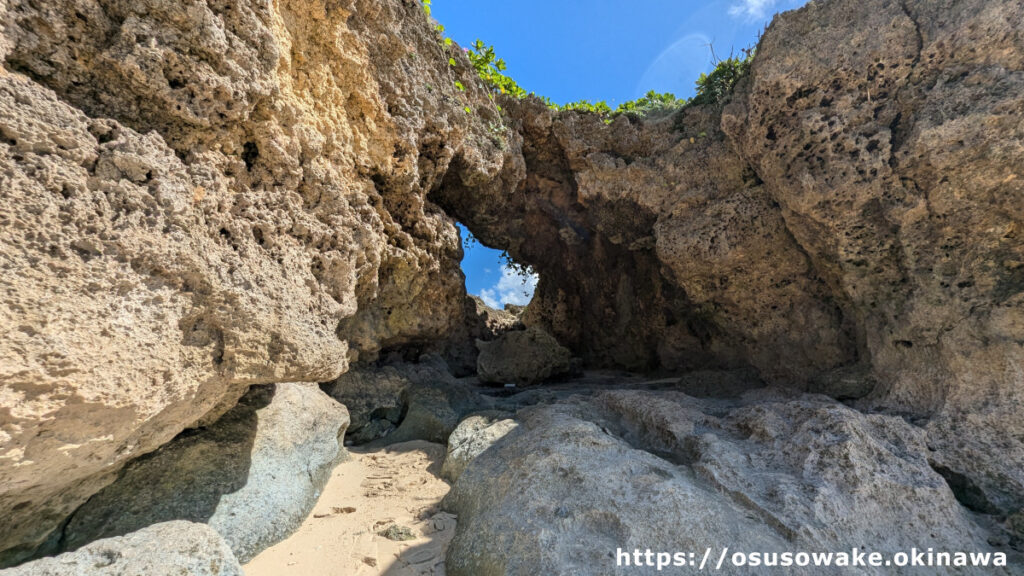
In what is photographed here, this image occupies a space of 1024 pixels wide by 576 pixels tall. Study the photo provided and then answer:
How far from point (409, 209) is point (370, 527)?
4.01 m

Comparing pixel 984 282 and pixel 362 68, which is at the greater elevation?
A: pixel 362 68

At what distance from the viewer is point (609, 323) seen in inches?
439

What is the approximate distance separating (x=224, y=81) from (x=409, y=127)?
2.39 meters

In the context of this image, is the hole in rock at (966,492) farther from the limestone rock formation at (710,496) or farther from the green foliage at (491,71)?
the green foliage at (491,71)

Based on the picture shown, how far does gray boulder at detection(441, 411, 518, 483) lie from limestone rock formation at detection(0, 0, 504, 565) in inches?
63.1

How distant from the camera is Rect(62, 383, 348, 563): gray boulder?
288 cm

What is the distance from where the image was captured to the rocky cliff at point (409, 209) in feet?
7.36

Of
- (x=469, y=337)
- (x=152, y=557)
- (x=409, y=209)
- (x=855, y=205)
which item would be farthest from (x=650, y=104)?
(x=152, y=557)

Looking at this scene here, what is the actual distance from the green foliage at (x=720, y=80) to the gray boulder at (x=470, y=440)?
20.9 feet

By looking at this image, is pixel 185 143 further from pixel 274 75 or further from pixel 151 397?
pixel 151 397

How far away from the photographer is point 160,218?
257 centimetres

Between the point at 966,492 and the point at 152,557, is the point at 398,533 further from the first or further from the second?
the point at 966,492

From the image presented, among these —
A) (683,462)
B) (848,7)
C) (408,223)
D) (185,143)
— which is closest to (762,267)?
(848,7)

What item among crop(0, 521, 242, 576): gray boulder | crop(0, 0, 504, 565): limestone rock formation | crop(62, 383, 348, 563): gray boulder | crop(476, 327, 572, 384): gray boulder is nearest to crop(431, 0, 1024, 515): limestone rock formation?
crop(476, 327, 572, 384): gray boulder
